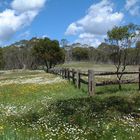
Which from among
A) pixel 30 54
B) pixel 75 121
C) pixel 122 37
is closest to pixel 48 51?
pixel 30 54

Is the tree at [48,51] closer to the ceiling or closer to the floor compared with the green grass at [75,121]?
closer to the ceiling

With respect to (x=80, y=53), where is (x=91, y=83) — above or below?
above

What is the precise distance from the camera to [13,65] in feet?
→ 549

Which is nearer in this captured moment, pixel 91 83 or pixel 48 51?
pixel 91 83

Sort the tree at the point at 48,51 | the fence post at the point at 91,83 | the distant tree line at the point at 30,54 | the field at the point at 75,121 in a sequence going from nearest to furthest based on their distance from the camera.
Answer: the field at the point at 75,121
the fence post at the point at 91,83
the tree at the point at 48,51
the distant tree line at the point at 30,54

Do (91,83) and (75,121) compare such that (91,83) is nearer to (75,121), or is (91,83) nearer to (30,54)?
(75,121)

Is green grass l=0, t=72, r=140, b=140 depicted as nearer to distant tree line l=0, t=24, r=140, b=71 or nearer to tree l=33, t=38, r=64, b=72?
distant tree line l=0, t=24, r=140, b=71

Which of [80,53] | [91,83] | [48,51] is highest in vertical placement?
[48,51]

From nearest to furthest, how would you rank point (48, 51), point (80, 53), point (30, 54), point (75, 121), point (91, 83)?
point (75, 121) < point (91, 83) < point (48, 51) < point (30, 54) < point (80, 53)

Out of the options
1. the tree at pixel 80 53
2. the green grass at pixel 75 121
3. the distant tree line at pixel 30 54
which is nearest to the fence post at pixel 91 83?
the green grass at pixel 75 121

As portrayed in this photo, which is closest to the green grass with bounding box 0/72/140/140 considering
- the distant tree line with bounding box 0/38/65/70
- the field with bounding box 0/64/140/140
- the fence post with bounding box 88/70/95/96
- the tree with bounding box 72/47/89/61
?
the field with bounding box 0/64/140/140

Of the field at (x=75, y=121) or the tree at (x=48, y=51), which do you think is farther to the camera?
the tree at (x=48, y=51)

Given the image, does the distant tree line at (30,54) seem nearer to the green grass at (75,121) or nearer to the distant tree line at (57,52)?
the distant tree line at (57,52)

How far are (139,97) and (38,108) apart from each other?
514cm
